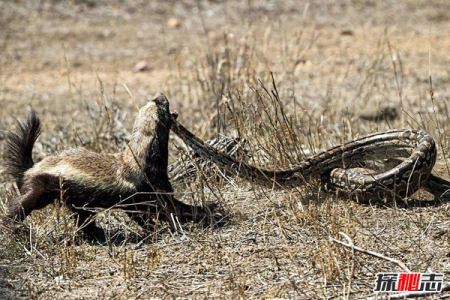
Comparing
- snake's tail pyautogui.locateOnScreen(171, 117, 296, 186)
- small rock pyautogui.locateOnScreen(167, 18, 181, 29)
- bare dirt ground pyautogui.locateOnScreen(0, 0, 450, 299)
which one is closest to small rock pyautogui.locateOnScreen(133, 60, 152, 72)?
bare dirt ground pyautogui.locateOnScreen(0, 0, 450, 299)

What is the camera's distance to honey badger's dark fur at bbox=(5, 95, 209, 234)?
6.65 meters

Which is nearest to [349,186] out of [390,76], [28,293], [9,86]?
[28,293]

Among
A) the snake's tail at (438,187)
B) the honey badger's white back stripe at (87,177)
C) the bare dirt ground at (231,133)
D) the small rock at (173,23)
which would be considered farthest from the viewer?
the small rock at (173,23)

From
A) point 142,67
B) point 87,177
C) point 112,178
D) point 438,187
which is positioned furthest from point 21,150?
point 142,67

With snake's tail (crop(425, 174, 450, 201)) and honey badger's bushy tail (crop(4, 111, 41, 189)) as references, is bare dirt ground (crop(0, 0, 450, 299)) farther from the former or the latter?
honey badger's bushy tail (crop(4, 111, 41, 189))

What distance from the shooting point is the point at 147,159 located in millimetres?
6785

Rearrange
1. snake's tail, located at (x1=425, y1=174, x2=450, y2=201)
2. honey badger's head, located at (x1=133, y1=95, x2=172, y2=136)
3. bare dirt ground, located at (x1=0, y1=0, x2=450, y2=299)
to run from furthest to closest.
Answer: snake's tail, located at (x1=425, y1=174, x2=450, y2=201) < honey badger's head, located at (x1=133, y1=95, x2=172, y2=136) < bare dirt ground, located at (x1=0, y1=0, x2=450, y2=299)

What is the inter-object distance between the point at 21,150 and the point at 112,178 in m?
0.78

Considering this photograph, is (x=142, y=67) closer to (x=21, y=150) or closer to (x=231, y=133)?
(x=231, y=133)

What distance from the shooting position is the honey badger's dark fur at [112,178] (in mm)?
6652

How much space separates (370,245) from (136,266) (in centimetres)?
154

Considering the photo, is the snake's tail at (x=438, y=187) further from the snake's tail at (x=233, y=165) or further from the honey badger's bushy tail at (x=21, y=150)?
the honey badger's bushy tail at (x=21, y=150)

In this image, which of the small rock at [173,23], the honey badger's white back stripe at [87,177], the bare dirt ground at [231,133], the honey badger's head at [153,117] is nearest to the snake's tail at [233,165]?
the bare dirt ground at [231,133]

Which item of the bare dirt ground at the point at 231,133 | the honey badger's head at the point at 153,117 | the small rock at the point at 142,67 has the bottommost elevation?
the small rock at the point at 142,67
